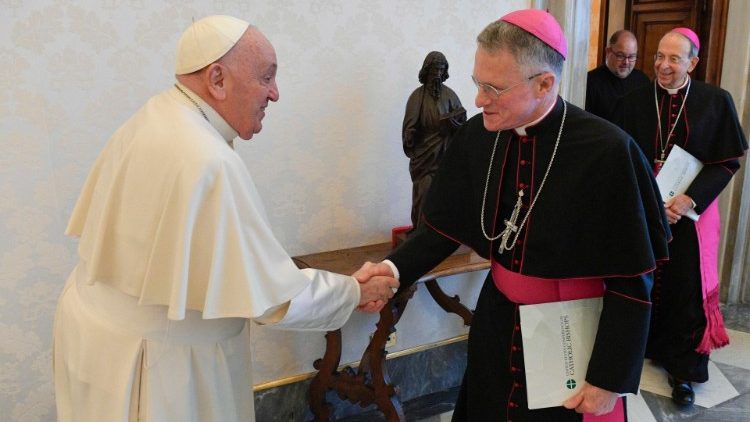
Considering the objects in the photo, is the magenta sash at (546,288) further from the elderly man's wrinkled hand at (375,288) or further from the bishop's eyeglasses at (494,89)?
the bishop's eyeglasses at (494,89)

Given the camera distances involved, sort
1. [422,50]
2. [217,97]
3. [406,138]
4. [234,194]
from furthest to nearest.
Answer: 1. [422,50]
2. [406,138]
3. [217,97]
4. [234,194]

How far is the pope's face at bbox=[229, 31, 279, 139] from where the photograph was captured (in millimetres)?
1687

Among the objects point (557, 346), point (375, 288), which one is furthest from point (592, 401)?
point (375, 288)

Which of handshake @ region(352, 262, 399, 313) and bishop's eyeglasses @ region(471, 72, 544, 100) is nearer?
bishop's eyeglasses @ region(471, 72, 544, 100)

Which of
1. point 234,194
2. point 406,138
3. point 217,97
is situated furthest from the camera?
point 406,138

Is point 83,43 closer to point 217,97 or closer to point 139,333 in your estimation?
point 217,97

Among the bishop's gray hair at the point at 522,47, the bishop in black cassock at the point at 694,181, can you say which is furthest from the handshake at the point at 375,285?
the bishop in black cassock at the point at 694,181

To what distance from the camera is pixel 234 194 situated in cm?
155

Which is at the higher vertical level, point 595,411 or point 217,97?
point 217,97

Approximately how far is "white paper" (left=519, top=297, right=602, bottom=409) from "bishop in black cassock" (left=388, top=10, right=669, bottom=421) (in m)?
0.05

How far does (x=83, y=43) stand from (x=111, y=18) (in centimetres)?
14

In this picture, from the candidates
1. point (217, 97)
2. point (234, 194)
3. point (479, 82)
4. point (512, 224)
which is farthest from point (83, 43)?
point (512, 224)

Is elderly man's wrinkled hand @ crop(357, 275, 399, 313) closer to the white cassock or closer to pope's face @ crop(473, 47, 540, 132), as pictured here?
the white cassock

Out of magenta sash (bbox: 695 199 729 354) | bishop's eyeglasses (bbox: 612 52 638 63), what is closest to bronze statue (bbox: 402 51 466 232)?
magenta sash (bbox: 695 199 729 354)
